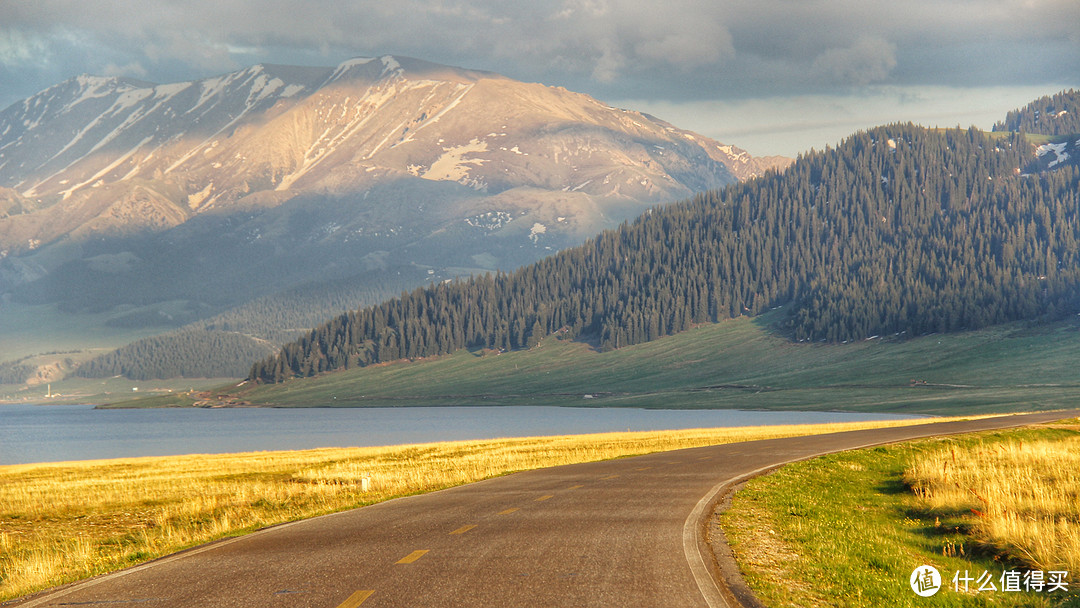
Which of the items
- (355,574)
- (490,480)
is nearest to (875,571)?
(355,574)

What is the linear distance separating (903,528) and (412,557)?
1471 cm

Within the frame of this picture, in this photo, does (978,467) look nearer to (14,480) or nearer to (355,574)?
(355,574)

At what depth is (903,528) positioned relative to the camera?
85.6ft

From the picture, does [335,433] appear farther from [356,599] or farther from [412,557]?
[356,599]

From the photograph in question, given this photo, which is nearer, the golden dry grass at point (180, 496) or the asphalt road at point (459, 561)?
the asphalt road at point (459, 561)

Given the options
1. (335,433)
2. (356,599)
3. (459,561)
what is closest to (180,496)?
(459,561)

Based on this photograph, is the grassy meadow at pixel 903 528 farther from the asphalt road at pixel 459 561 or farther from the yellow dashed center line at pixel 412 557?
the yellow dashed center line at pixel 412 557

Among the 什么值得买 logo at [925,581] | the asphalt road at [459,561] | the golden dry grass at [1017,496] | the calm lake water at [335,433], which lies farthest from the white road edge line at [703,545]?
the calm lake water at [335,433]

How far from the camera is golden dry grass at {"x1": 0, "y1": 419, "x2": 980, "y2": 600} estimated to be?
927 inches

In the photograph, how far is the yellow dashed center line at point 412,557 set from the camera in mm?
17375

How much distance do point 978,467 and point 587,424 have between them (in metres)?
119

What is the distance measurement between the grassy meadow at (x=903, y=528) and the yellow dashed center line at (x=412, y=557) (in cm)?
588

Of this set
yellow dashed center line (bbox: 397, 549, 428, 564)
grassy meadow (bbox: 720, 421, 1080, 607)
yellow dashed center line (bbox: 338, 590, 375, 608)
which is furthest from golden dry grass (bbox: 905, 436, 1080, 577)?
yellow dashed center line (bbox: 338, 590, 375, 608)

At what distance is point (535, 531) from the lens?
68.7 ft
